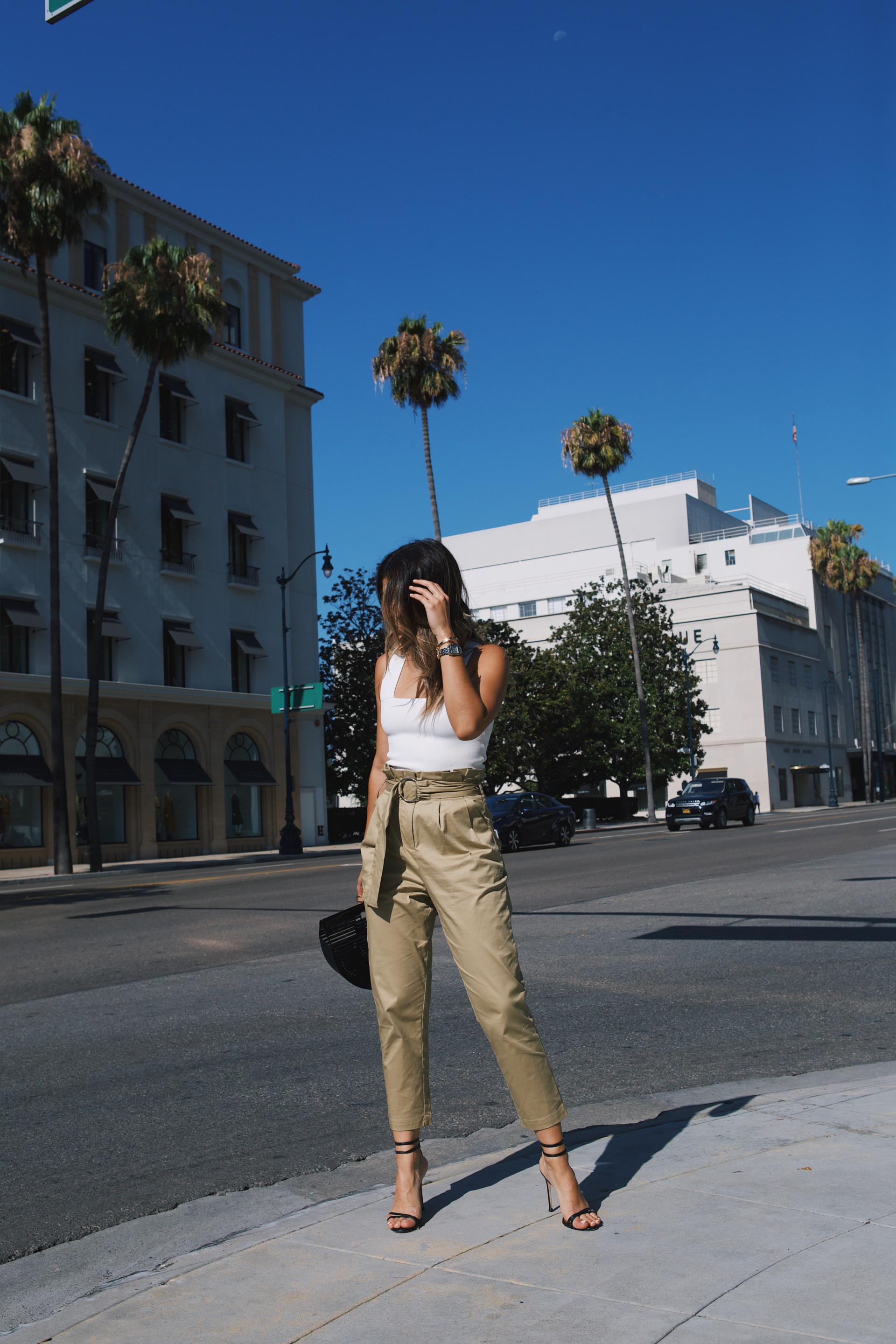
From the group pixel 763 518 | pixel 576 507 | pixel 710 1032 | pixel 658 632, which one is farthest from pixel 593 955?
pixel 763 518

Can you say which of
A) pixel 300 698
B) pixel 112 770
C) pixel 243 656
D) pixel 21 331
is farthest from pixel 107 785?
pixel 21 331

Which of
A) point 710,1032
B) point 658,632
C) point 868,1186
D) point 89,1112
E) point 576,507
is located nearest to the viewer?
point 868,1186

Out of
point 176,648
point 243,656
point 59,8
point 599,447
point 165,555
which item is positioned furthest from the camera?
point 599,447

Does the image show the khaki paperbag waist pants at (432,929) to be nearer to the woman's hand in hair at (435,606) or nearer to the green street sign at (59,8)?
the woman's hand in hair at (435,606)

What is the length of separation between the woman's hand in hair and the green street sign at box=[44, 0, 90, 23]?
13.1 ft

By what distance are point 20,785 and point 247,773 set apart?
343 inches

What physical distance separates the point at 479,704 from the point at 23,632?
104ft

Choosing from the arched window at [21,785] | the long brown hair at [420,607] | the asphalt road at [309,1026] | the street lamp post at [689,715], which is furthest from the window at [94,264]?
the long brown hair at [420,607]

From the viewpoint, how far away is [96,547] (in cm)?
3500

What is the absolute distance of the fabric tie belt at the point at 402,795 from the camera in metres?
3.56

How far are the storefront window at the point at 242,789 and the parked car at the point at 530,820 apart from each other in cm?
1013

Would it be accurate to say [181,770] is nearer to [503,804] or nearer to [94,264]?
[503,804]

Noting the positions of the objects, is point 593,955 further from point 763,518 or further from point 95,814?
point 763,518

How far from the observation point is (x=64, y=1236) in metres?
3.68
